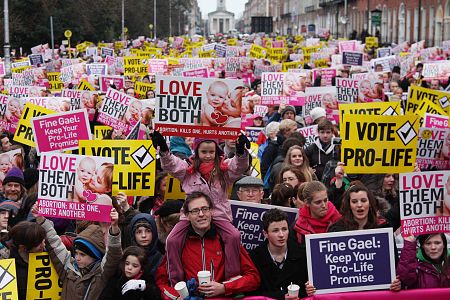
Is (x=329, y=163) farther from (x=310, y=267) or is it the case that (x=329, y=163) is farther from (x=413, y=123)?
(x=310, y=267)

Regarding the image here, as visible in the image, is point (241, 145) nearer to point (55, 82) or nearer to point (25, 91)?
point (25, 91)

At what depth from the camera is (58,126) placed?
9664 mm

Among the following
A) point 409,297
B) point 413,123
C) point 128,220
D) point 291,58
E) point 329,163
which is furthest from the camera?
point 291,58

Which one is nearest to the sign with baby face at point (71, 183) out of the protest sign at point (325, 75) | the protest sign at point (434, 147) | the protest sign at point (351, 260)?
the protest sign at point (351, 260)

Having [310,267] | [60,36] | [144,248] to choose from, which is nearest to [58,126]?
[144,248]

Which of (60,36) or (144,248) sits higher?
(60,36)

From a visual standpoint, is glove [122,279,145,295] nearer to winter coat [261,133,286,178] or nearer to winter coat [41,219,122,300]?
winter coat [41,219,122,300]

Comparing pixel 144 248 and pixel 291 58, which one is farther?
pixel 291 58

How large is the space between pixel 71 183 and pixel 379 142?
279 centimetres

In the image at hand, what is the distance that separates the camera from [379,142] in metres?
8.43

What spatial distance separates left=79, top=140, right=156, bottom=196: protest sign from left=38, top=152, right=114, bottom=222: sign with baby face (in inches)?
27.2

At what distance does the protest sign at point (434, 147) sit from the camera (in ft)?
30.3

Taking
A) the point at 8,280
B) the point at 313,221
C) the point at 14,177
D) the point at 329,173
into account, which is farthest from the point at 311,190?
the point at 14,177

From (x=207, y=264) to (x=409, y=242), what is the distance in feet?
4.47
